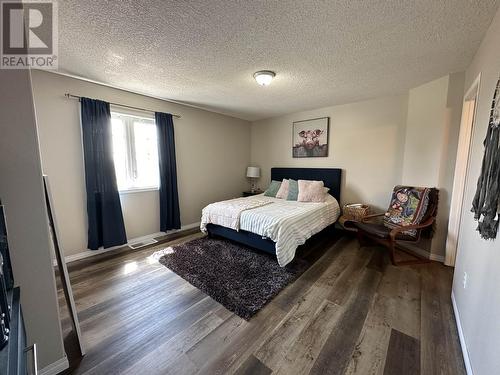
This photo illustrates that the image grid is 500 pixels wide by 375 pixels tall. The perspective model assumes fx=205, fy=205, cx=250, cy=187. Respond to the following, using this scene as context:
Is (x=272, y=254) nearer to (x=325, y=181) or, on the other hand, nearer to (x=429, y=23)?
(x=325, y=181)

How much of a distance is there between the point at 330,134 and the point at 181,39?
3.04m

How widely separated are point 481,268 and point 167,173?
3739 millimetres

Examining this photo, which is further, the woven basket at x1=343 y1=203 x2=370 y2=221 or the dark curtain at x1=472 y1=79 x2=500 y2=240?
the woven basket at x1=343 y1=203 x2=370 y2=221

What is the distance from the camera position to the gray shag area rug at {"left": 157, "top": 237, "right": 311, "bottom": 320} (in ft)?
6.43

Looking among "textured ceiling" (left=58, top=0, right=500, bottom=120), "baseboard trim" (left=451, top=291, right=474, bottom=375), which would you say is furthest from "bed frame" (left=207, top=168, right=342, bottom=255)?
"baseboard trim" (left=451, top=291, right=474, bottom=375)

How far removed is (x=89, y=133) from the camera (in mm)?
2676

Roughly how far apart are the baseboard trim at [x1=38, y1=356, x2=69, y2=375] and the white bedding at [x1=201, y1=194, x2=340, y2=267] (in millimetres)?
1882

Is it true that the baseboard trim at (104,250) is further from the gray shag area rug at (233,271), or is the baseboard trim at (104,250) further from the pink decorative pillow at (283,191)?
the pink decorative pillow at (283,191)

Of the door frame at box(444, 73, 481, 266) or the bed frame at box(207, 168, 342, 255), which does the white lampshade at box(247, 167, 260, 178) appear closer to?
the bed frame at box(207, 168, 342, 255)

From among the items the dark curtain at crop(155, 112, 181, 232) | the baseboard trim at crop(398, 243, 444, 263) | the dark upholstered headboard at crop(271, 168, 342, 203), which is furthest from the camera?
the dark upholstered headboard at crop(271, 168, 342, 203)

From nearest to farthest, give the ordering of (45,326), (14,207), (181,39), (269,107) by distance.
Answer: (14,207) < (45,326) < (181,39) < (269,107)

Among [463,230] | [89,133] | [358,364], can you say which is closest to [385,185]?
[463,230]

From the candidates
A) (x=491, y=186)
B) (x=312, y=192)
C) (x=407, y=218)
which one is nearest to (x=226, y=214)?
(x=312, y=192)

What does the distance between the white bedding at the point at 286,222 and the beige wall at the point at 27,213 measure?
192 cm
